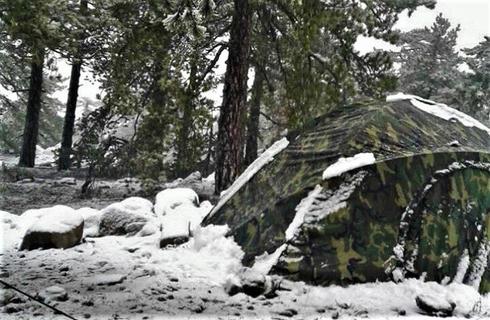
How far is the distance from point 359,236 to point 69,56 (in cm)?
1265

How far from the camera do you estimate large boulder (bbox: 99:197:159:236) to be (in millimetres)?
6195

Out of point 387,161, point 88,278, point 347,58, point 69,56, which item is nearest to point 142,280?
point 88,278

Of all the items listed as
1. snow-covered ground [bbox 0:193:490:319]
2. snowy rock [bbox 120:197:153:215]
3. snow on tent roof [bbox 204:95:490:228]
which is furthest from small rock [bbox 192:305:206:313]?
snowy rock [bbox 120:197:153:215]

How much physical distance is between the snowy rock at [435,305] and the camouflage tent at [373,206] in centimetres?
51

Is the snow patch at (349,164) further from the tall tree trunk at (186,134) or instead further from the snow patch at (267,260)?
the tall tree trunk at (186,134)

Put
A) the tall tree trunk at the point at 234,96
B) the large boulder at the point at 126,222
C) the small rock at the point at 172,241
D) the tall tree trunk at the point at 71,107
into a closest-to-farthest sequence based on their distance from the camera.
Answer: the small rock at the point at 172,241
the large boulder at the point at 126,222
the tall tree trunk at the point at 234,96
the tall tree trunk at the point at 71,107

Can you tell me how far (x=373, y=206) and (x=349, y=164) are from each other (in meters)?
0.55

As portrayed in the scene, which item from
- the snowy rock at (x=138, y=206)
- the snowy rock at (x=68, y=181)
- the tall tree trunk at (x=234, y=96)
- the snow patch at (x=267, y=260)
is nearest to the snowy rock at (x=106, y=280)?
the snow patch at (x=267, y=260)

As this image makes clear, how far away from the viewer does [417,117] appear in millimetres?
5684

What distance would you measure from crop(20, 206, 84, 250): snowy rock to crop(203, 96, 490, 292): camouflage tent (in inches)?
78.2

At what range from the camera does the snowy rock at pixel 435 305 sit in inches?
157

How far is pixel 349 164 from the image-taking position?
4781 millimetres

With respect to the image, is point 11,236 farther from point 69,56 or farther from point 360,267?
point 69,56

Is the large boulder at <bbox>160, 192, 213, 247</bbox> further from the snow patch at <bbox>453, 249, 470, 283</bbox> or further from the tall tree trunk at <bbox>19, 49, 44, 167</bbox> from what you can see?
the tall tree trunk at <bbox>19, 49, 44, 167</bbox>
